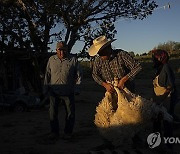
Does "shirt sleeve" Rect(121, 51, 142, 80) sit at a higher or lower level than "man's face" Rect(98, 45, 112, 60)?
lower

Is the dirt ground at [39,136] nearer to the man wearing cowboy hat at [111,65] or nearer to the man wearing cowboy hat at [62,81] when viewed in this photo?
the man wearing cowboy hat at [62,81]

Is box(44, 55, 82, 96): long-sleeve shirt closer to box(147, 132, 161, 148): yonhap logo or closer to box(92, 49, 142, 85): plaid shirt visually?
box(92, 49, 142, 85): plaid shirt

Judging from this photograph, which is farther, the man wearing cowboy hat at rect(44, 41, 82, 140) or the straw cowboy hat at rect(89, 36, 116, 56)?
the man wearing cowboy hat at rect(44, 41, 82, 140)

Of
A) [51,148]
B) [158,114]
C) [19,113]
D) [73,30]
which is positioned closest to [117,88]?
[158,114]

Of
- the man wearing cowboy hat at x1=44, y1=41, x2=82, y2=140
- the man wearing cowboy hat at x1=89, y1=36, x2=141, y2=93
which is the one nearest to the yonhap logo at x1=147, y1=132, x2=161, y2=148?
the man wearing cowboy hat at x1=89, y1=36, x2=141, y2=93

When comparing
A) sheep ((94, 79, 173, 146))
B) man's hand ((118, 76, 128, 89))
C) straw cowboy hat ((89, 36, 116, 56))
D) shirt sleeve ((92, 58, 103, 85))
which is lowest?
sheep ((94, 79, 173, 146))

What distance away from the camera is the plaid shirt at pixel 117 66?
7016 mm

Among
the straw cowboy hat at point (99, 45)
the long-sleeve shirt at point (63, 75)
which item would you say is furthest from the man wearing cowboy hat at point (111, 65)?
the long-sleeve shirt at point (63, 75)

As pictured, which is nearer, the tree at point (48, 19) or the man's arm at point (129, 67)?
the man's arm at point (129, 67)

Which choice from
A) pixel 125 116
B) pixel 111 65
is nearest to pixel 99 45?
pixel 111 65

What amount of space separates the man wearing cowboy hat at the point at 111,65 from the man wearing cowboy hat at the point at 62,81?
2055 mm

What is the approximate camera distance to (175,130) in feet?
29.7

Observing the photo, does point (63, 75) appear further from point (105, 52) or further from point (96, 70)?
point (105, 52)

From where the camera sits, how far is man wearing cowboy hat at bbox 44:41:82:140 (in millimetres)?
9156
